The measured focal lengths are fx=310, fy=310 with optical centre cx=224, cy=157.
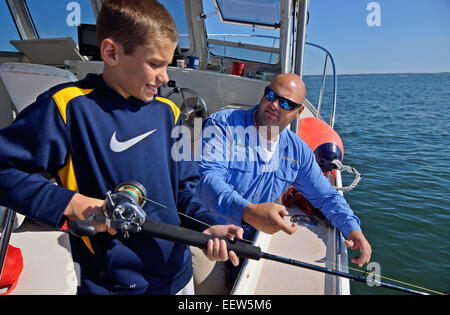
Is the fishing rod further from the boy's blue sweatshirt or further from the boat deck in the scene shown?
the boat deck

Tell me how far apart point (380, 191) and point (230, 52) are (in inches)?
151

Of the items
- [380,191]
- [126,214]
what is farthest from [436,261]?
[126,214]

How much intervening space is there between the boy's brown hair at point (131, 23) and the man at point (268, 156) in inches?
45.6

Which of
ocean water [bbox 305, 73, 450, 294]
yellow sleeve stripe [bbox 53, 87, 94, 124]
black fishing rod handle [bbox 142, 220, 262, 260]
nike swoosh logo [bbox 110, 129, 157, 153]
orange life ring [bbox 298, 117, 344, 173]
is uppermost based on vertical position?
yellow sleeve stripe [bbox 53, 87, 94, 124]

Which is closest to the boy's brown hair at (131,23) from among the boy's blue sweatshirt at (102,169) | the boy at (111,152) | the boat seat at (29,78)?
the boy at (111,152)

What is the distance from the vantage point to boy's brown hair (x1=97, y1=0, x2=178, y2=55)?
0.94 meters

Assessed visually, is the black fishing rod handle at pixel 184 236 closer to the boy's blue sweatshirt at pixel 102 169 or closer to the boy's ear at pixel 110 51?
the boy's blue sweatshirt at pixel 102 169

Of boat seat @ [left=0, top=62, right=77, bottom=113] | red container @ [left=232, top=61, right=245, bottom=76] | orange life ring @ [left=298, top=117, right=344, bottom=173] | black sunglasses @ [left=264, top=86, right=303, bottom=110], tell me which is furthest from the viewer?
red container @ [left=232, top=61, right=245, bottom=76]

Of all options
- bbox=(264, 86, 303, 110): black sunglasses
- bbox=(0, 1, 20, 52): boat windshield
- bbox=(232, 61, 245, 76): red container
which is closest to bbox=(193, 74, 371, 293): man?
bbox=(264, 86, 303, 110): black sunglasses

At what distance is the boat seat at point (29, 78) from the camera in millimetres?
2471

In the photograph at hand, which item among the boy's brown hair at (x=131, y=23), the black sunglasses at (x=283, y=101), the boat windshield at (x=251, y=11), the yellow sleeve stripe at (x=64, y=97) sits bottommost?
the black sunglasses at (x=283, y=101)

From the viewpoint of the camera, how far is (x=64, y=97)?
3.04 ft

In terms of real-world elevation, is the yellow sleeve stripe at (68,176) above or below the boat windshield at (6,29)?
below

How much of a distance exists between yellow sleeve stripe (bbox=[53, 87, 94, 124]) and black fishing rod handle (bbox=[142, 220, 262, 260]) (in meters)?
0.42
